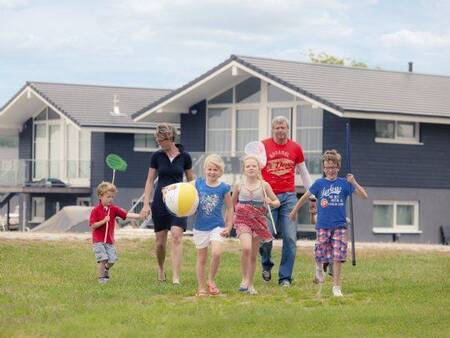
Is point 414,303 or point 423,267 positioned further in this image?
point 423,267

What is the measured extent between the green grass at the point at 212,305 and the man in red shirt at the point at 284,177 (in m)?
0.38

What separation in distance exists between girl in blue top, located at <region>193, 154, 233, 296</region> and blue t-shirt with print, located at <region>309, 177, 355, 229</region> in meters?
1.01

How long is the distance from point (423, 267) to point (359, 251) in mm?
4329

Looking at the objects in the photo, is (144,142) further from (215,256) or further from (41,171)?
(215,256)

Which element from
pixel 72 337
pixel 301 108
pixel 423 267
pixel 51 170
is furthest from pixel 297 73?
pixel 72 337

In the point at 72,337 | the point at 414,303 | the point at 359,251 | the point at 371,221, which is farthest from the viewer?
the point at 371,221

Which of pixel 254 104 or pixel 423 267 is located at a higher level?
pixel 254 104

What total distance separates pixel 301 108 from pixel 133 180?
1075 centimetres

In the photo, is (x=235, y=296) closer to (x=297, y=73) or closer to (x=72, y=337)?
(x=72, y=337)

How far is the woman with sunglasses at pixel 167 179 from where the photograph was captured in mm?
15211

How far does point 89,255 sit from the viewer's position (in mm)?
20500

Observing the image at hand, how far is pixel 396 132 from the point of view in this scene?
34938mm

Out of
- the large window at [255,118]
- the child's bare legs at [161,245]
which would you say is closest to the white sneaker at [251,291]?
the child's bare legs at [161,245]

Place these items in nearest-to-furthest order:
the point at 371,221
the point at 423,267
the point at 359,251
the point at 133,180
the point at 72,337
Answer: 1. the point at 72,337
2. the point at 423,267
3. the point at 359,251
4. the point at 371,221
5. the point at 133,180
